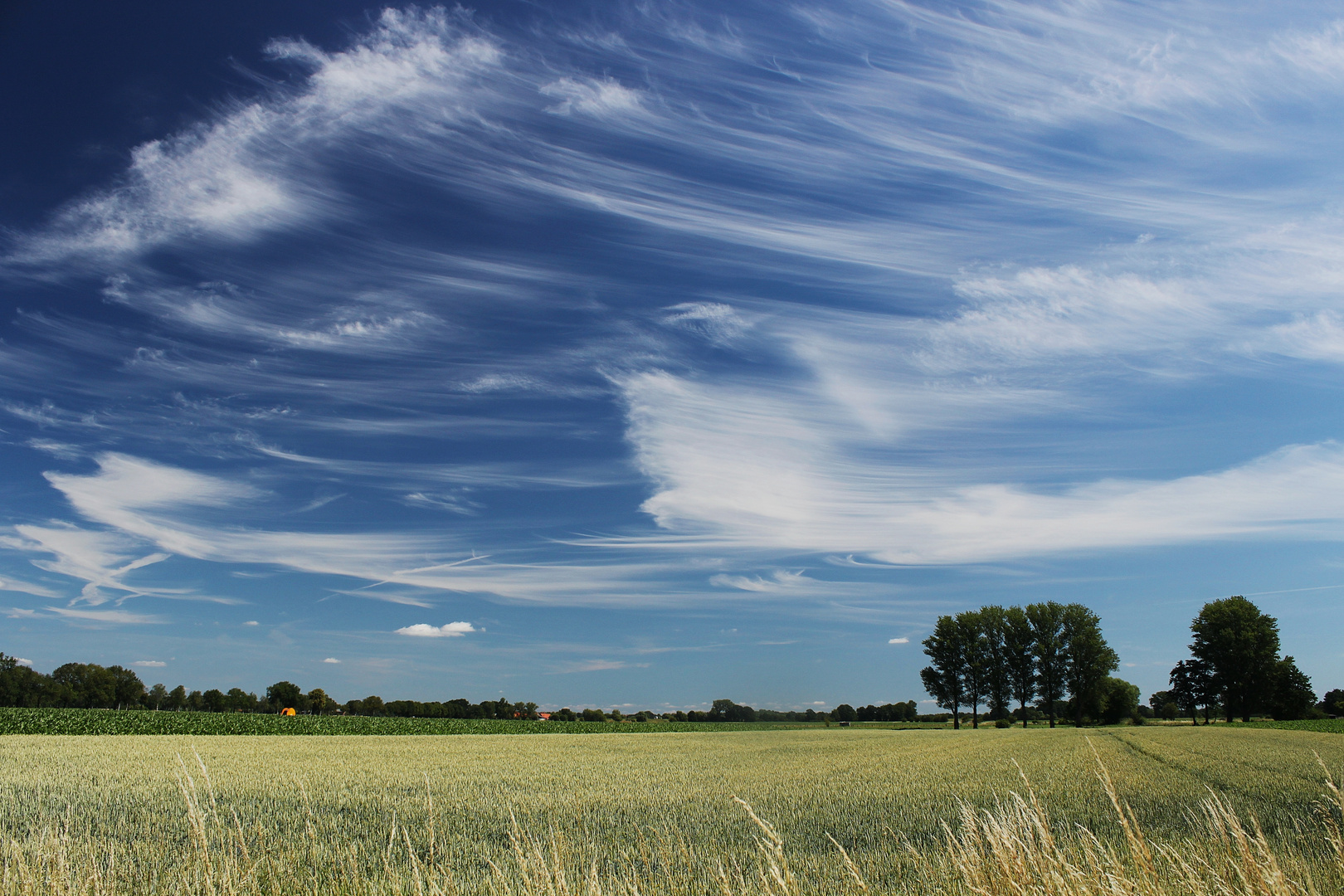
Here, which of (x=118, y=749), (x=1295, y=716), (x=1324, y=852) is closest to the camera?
(x=1324, y=852)

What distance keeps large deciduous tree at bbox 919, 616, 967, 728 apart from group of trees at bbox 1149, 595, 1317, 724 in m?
31.1

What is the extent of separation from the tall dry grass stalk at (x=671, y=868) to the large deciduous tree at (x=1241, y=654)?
96.2m

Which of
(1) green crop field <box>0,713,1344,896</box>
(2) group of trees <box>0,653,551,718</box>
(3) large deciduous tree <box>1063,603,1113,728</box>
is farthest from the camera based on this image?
(2) group of trees <box>0,653,551,718</box>

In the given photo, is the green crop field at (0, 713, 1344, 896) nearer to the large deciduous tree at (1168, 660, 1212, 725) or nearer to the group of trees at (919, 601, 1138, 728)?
the group of trees at (919, 601, 1138, 728)

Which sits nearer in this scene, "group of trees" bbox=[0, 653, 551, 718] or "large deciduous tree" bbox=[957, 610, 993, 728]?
"large deciduous tree" bbox=[957, 610, 993, 728]

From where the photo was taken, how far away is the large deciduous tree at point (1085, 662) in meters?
82.6

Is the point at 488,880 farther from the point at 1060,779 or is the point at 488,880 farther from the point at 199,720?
the point at 199,720

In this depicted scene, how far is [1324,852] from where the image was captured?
9367mm

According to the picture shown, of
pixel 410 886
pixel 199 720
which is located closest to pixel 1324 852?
pixel 410 886

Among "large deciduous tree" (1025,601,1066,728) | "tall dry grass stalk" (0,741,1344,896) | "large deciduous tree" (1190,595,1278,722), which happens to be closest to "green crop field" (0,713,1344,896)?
"tall dry grass stalk" (0,741,1344,896)

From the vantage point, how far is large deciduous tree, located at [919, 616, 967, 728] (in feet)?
288

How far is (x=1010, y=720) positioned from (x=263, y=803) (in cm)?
9922

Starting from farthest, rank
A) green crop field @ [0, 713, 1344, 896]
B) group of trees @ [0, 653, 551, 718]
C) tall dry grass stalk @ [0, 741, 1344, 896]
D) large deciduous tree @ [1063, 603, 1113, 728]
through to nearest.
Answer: group of trees @ [0, 653, 551, 718] < large deciduous tree @ [1063, 603, 1113, 728] < green crop field @ [0, 713, 1344, 896] < tall dry grass stalk @ [0, 741, 1344, 896]

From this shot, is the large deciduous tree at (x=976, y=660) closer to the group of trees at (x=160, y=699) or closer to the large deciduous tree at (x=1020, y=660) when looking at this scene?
the large deciduous tree at (x=1020, y=660)
